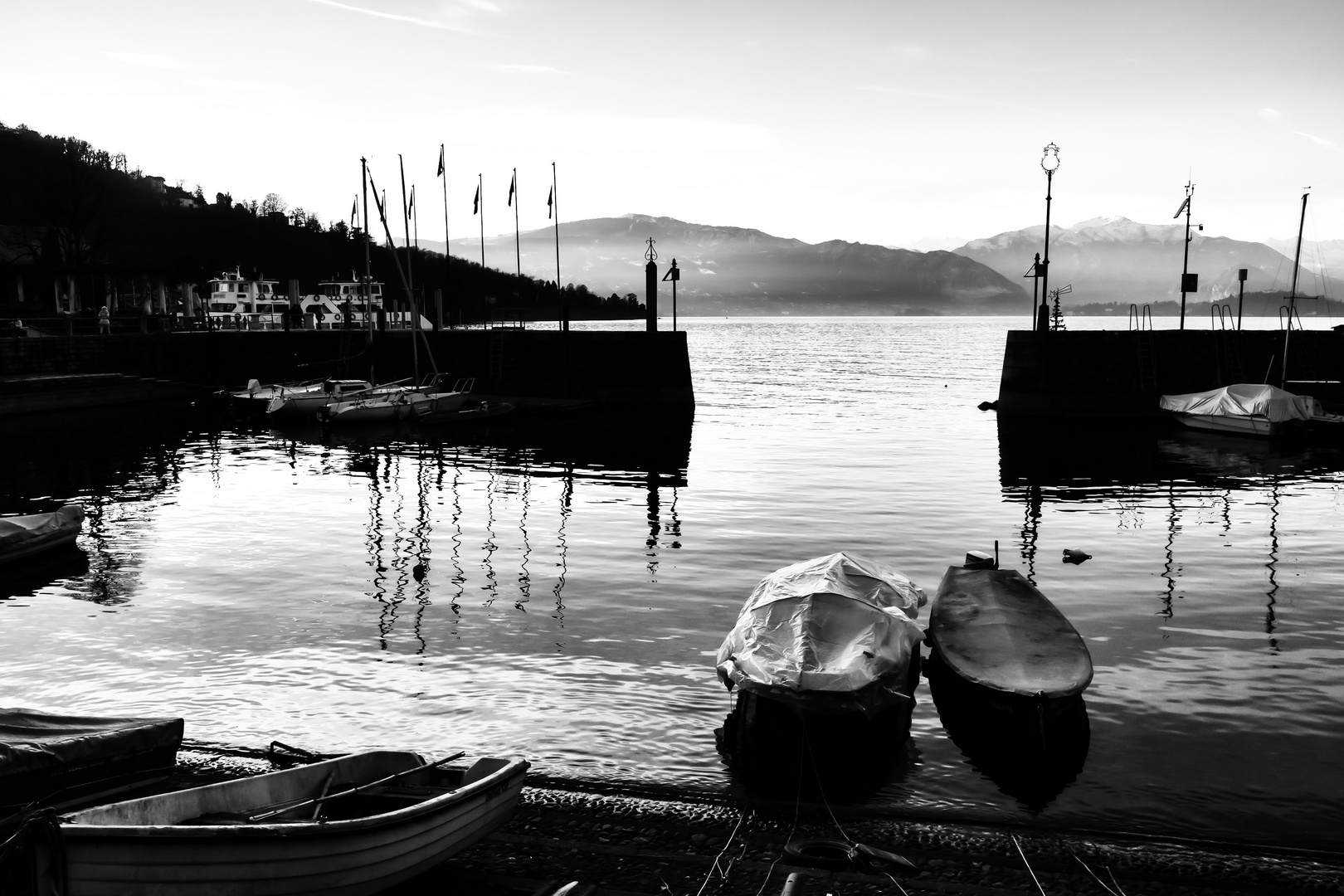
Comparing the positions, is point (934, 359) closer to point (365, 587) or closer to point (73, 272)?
point (73, 272)

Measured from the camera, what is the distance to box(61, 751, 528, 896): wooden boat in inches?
291

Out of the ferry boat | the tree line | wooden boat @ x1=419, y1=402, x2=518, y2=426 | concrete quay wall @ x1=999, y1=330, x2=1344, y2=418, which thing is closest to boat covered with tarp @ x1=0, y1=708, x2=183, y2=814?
wooden boat @ x1=419, y1=402, x2=518, y2=426

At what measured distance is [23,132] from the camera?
480 feet

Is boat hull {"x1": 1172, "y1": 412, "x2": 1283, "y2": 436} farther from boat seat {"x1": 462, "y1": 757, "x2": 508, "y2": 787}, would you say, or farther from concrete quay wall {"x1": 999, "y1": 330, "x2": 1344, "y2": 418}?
boat seat {"x1": 462, "y1": 757, "x2": 508, "y2": 787}

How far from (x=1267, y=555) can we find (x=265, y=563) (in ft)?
77.9

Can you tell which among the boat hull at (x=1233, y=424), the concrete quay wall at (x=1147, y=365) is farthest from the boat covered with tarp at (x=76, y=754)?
the concrete quay wall at (x=1147, y=365)

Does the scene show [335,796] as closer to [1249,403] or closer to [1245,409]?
[1245,409]

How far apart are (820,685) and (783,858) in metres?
2.25

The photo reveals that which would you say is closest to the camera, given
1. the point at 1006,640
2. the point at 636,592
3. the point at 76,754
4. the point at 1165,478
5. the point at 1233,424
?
the point at 76,754

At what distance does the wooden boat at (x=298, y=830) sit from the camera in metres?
7.39

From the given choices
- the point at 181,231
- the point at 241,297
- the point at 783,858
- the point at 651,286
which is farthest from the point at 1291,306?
the point at 181,231

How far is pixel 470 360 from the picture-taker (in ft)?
205

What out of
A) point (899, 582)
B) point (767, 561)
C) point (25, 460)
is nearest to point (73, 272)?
point (25, 460)

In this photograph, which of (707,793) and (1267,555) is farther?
(1267,555)
